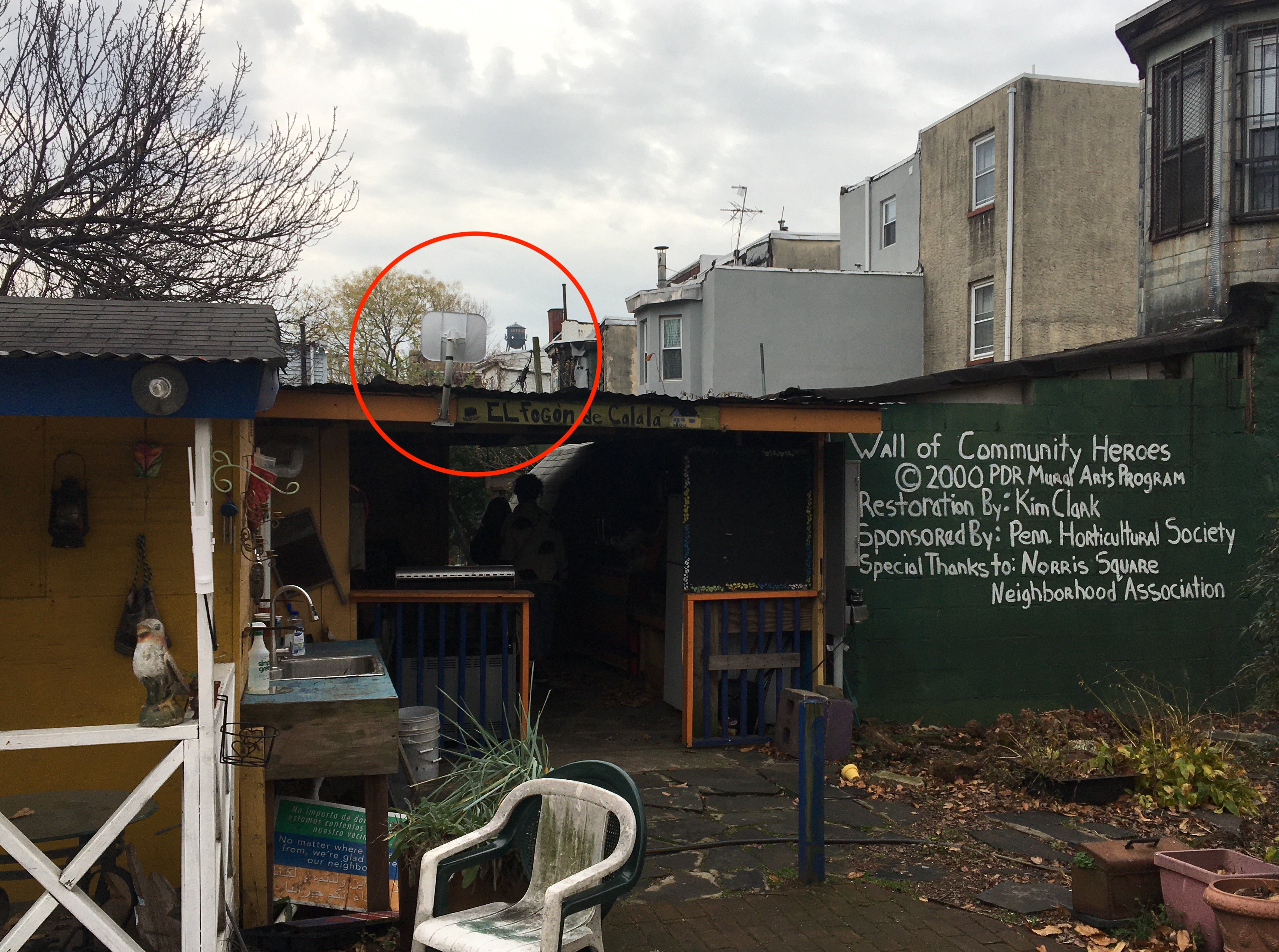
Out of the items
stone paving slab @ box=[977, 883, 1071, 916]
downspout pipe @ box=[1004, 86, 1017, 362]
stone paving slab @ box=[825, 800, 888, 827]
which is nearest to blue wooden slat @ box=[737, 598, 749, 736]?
stone paving slab @ box=[825, 800, 888, 827]

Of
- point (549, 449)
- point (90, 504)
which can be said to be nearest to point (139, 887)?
point (90, 504)

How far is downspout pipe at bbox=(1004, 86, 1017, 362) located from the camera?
19734 millimetres

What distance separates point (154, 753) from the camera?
4496 mm

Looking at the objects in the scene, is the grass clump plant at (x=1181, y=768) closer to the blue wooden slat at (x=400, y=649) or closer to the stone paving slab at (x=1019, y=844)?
the stone paving slab at (x=1019, y=844)

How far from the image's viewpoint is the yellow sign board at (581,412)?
664 cm

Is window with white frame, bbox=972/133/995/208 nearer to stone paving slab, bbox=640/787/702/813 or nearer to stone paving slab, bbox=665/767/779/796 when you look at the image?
stone paving slab, bbox=665/767/779/796

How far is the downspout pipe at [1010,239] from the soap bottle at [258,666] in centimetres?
1731

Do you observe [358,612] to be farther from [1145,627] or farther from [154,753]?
[1145,627]

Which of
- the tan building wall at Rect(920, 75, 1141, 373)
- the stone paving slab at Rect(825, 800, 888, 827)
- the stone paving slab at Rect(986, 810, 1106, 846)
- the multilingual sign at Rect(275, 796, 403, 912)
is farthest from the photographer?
the tan building wall at Rect(920, 75, 1141, 373)

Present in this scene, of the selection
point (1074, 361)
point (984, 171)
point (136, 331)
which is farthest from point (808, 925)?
point (984, 171)

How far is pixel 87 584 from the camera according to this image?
4.31 m

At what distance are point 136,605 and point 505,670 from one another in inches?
143

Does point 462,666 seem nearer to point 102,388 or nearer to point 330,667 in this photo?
point 330,667

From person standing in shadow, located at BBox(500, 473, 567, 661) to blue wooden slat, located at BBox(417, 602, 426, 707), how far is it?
327 cm
